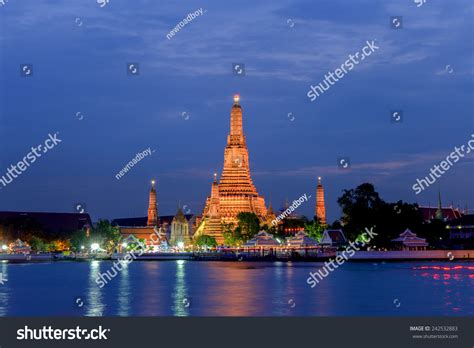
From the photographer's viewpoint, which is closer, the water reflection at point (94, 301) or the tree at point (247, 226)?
the water reflection at point (94, 301)

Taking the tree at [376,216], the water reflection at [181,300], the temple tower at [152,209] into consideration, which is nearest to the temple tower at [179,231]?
the temple tower at [152,209]

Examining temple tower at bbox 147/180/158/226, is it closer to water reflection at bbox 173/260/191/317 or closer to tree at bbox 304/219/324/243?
tree at bbox 304/219/324/243

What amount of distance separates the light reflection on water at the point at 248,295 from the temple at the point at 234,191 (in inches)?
2069

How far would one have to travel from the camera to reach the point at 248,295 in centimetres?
4881

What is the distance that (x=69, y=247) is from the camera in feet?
447

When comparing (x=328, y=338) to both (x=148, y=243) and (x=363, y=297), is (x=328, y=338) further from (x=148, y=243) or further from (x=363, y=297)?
(x=148, y=243)

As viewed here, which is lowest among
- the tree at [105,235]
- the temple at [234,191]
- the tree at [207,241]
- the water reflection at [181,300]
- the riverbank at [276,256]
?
the water reflection at [181,300]

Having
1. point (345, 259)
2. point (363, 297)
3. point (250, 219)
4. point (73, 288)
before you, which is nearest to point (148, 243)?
point (250, 219)

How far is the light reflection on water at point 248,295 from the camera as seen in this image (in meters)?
41.6

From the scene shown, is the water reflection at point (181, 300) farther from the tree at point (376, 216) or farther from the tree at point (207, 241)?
the tree at point (207, 241)

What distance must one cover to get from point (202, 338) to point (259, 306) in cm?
1333

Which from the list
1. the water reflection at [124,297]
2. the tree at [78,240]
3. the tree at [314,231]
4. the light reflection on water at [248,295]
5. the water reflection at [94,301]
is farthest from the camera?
the tree at [78,240]

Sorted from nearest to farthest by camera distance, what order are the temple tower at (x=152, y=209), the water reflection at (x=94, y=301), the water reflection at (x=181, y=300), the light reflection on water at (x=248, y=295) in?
1. the water reflection at (x=94, y=301)
2. the water reflection at (x=181, y=300)
3. the light reflection on water at (x=248, y=295)
4. the temple tower at (x=152, y=209)

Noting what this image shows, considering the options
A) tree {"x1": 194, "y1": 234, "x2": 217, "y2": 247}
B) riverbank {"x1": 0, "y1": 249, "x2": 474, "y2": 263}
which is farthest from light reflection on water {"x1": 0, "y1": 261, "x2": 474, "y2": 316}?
tree {"x1": 194, "y1": 234, "x2": 217, "y2": 247}
